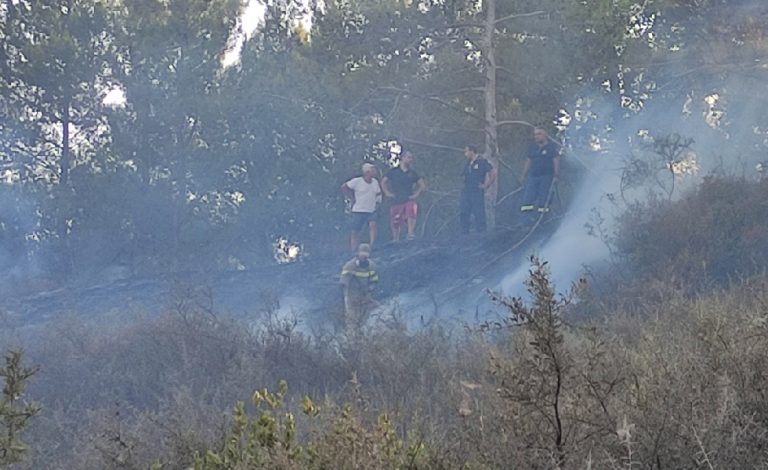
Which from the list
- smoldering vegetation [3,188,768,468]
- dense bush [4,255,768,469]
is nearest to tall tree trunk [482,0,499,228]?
smoldering vegetation [3,188,768,468]

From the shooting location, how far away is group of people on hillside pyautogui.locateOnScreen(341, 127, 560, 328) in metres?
17.1

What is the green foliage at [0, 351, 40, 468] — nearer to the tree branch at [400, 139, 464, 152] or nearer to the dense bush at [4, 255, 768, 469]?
the dense bush at [4, 255, 768, 469]

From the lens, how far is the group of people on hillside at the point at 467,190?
1709 cm

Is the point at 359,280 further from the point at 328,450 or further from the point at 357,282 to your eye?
the point at 328,450

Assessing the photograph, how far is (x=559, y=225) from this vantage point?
58.3 feet

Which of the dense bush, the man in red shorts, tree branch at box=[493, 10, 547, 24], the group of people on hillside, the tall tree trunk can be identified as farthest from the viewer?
Answer: the tall tree trunk

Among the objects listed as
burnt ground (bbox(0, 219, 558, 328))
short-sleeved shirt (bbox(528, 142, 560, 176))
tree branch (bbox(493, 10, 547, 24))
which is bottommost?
burnt ground (bbox(0, 219, 558, 328))

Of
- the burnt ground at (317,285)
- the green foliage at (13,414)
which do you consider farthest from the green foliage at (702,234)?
the green foliage at (13,414)

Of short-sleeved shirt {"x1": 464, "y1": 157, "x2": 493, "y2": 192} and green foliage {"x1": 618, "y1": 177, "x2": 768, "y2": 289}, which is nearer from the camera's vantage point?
green foliage {"x1": 618, "y1": 177, "x2": 768, "y2": 289}

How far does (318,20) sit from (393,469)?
1830 cm

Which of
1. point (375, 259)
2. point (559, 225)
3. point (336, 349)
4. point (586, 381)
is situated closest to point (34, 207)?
point (375, 259)

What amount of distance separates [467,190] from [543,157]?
5.25 ft

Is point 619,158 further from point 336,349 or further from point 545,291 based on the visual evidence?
point 545,291

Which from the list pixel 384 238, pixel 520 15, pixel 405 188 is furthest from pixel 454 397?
pixel 520 15
